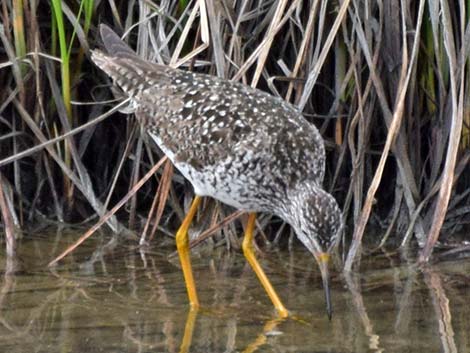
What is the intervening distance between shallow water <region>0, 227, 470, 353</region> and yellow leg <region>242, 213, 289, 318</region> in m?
0.07

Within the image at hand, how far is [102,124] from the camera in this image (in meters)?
7.16

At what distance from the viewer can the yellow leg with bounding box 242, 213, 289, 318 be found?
5.78 meters

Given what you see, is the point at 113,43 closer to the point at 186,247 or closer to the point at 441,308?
the point at 186,247

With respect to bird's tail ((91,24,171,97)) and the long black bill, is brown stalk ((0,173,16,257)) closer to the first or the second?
bird's tail ((91,24,171,97))

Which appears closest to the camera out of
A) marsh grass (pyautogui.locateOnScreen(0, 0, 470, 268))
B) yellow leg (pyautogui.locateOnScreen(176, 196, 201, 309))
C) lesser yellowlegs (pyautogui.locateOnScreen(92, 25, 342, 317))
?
lesser yellowlegs (pyautogui.locateOnScreen(92, 25, 342, 317))

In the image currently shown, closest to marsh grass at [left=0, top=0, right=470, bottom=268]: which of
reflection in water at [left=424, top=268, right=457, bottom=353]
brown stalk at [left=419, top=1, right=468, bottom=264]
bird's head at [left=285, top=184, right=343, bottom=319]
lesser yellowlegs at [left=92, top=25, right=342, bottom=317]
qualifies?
brown stalk at [left=419, top=1, right=468, bottom=264]

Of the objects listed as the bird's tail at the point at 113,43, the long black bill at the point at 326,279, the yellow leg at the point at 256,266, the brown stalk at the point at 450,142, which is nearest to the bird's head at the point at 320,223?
the long black bill at the point at 326,279

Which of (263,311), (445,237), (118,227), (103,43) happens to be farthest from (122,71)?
(445,237)

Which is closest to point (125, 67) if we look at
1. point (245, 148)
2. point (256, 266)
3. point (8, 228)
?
point (245, 148)

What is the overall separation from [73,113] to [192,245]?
1.14 metres

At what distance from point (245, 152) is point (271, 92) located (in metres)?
1.03

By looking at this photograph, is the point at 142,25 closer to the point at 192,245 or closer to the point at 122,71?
the point at 122,71

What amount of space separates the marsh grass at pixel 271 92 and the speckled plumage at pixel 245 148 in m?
0.41

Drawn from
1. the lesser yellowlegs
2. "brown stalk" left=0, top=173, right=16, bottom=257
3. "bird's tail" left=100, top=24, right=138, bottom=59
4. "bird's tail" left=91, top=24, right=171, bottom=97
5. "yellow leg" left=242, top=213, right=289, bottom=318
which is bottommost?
"yellow leg" left=242, top=213, right=289, bottom=318
